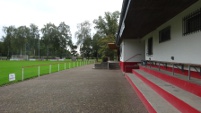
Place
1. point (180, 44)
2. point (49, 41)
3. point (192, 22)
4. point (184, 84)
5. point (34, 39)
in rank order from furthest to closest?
point (34, 39) < point (49, 41) < point (180, 44) < point (192, 22) < point (184, 84)

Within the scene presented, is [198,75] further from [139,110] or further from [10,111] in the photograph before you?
[10,111]

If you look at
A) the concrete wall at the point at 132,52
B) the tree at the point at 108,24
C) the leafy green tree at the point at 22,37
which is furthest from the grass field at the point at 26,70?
the leafy green tree at the point at 22,37

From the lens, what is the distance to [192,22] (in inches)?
245

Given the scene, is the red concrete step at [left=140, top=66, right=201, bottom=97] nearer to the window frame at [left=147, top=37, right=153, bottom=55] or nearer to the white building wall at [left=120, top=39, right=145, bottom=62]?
the window frame at [left=147, top=37, right=153, bottom=55]

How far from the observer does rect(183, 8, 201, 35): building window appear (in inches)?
227

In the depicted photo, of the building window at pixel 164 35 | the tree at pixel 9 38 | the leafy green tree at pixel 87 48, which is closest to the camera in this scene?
the building window at pixel 164 35

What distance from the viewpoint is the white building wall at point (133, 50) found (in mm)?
15204

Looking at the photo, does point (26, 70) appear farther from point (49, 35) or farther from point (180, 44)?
point (49, 35)

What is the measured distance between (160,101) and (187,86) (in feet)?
2.29

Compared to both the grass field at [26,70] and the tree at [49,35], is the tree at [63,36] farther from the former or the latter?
the grass field at [26,70]

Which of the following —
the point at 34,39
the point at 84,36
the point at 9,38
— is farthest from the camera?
the point at 34,39

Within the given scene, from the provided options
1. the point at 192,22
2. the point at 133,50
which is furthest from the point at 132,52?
the point at 192,22

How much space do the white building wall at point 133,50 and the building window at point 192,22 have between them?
28.1 feet

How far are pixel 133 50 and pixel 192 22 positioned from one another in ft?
29.9
